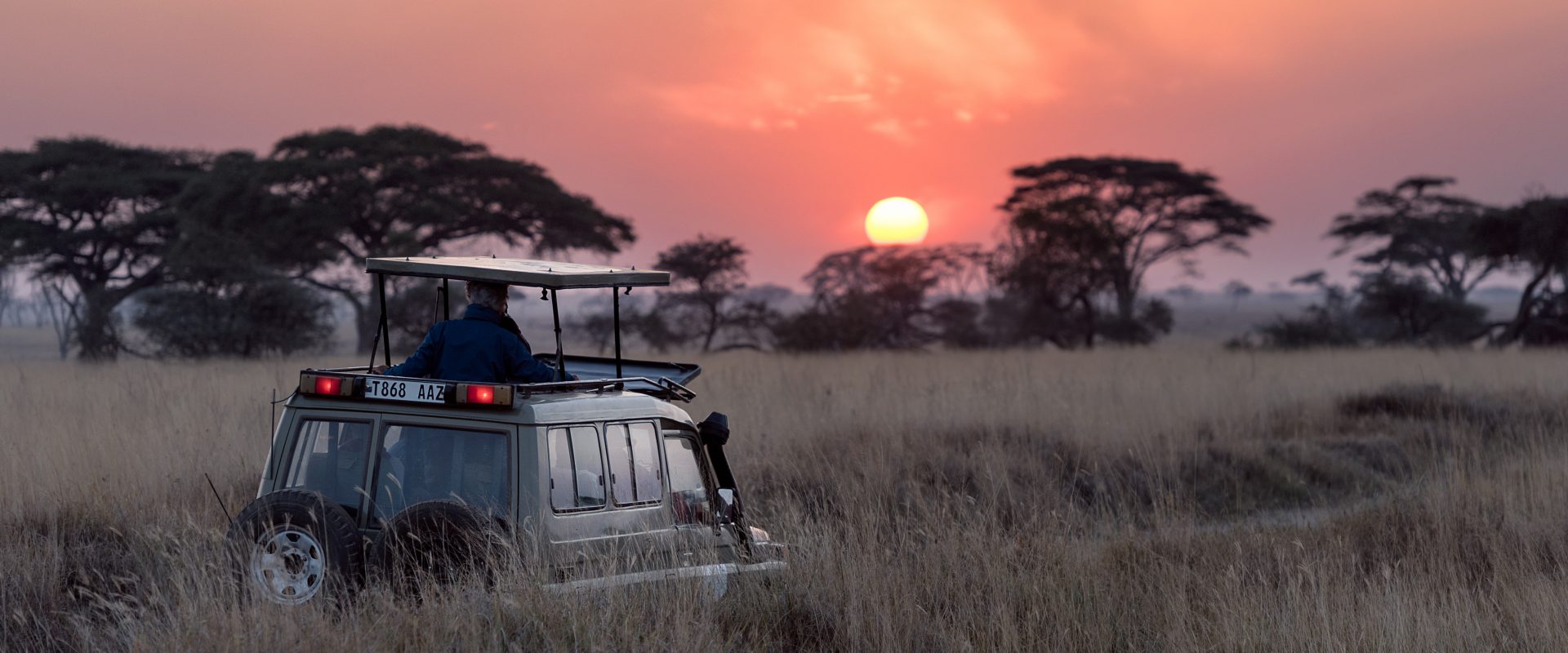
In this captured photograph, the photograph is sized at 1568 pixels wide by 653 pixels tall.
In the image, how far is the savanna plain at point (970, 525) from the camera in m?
5.24

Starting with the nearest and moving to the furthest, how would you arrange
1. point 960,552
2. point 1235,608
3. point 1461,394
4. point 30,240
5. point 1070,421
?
point 1235,608, point 960,552, point 1070,421, point 1461,394, point 30,240

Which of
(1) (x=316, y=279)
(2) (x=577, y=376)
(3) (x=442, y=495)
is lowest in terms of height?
(3) (x=442, y=495)

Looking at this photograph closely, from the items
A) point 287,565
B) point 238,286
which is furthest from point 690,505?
point 238,286

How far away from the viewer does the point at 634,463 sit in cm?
543

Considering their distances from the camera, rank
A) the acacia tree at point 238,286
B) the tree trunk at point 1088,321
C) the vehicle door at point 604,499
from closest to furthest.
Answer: the vehicle door at point 604,499, the acacia tree at point 238,286, the tree trunk at point 1088,321

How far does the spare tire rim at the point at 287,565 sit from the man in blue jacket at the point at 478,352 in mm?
1115

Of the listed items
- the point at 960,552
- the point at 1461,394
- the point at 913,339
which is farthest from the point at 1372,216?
the point at 960,552

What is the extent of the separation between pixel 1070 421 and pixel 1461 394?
21.6 ft

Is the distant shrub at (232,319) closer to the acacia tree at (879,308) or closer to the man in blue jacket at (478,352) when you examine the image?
the acacia tree at (879,308)

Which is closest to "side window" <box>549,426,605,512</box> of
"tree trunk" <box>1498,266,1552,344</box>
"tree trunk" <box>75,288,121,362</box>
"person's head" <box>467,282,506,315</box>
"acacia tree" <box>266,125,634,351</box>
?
"person's head" <box>467,282,506,315</box>

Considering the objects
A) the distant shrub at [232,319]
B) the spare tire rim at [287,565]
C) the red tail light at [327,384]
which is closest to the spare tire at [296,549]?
the spare tire rim at [287,565]

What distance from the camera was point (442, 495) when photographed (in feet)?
17.2

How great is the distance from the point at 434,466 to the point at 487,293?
1.11 meters

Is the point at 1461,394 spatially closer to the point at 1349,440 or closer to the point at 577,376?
the point at 1349,440
